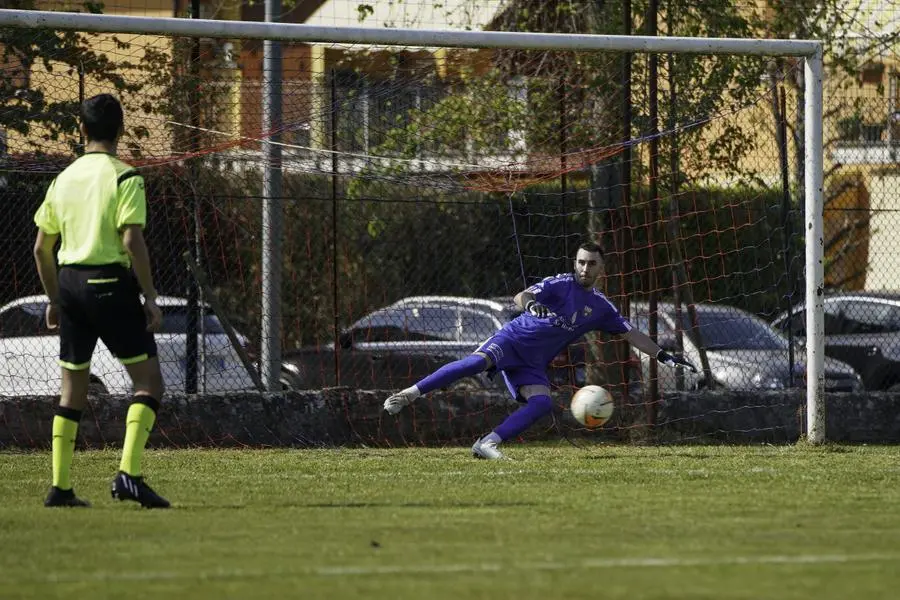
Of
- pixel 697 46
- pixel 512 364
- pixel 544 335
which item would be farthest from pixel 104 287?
pixel 697 46


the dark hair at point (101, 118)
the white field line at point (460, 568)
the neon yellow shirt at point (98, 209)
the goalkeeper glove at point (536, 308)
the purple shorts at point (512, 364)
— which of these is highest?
the dark hair at point (101, 118)

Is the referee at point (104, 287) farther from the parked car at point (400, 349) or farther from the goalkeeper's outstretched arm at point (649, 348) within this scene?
the parked car at point (400, 349)

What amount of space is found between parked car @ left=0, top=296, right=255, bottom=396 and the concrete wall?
629mm

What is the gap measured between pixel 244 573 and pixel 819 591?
1.97 m

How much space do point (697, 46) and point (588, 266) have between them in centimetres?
223

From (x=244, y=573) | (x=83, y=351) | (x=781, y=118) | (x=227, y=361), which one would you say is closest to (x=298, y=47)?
(x=227, y=361)

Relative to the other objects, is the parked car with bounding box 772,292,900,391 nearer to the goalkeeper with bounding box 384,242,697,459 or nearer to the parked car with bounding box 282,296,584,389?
the parked car with bounding box 282,296,584,389

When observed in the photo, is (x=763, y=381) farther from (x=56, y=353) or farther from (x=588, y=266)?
(x=56, y=353)

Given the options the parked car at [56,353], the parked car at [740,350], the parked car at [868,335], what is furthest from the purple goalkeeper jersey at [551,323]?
the parked car at [868,335]

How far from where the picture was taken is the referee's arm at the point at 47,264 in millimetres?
7410

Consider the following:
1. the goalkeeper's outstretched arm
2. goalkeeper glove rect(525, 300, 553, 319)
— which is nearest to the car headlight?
the goalkeeper's outstretched arm

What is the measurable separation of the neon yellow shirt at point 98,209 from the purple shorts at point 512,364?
4020 mm

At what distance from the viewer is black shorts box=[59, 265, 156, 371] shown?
23.4 ft

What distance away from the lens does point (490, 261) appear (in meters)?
16.1
